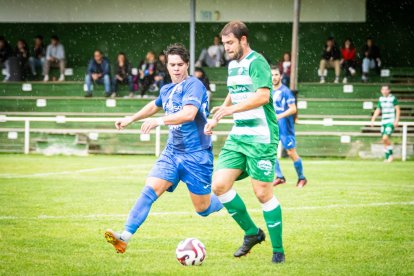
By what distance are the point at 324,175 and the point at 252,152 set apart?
924 centimetres

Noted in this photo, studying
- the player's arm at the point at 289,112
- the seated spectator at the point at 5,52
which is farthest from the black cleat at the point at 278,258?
the seated spectator at the point at 5,52

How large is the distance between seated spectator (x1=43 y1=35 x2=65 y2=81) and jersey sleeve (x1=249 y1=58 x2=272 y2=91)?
20085 mm

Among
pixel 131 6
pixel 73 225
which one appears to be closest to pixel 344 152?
pixel 131 6

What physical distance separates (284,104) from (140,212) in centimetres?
731

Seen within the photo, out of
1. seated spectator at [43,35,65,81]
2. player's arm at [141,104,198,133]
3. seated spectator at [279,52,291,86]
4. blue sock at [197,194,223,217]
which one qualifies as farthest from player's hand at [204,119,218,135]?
seated spectator at [43,35,65,81]

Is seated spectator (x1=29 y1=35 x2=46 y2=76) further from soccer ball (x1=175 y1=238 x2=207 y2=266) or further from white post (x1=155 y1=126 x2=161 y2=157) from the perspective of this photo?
soccer ball (x1=175 y1=238 x2=207 y2=266)

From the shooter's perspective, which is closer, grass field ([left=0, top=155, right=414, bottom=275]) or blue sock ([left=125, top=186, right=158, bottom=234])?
grass field ([left=0, top=155, right=414, bottom=275])

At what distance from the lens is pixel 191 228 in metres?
8.76

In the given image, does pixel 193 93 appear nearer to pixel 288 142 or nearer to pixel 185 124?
pixel 185 124

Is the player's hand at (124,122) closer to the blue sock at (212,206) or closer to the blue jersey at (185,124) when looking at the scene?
the blue jersey at (185,124)

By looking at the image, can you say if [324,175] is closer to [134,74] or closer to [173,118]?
[173,118]

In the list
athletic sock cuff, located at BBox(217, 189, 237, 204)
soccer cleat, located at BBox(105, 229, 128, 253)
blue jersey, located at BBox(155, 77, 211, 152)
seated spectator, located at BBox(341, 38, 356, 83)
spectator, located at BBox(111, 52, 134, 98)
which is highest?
seated spectator, located at BBox(341, 38, 356, 83)

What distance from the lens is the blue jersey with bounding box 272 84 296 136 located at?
44.9ft

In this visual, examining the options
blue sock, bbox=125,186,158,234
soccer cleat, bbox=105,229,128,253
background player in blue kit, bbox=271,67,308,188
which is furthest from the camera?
background player in blue kit, bbox=271,67,308,188
